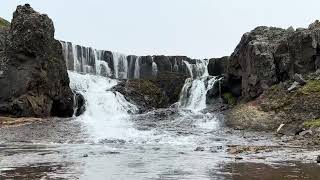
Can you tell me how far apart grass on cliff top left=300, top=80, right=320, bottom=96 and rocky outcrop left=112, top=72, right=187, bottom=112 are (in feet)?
75.0

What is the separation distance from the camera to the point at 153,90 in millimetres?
70000

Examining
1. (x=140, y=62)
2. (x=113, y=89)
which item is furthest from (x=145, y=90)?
(x=140, y=62)

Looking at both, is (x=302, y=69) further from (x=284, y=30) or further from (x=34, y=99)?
(x=34, y=99)

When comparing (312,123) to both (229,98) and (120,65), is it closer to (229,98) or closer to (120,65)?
(229,98)

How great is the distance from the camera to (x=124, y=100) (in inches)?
2501

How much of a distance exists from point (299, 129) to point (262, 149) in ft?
36.6

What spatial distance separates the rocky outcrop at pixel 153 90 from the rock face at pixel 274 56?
1356 cm

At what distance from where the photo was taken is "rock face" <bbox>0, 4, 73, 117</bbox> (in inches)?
2104

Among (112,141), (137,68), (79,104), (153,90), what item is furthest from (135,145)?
(137,68)

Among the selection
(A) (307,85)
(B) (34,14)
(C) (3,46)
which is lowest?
(A) (307,85)

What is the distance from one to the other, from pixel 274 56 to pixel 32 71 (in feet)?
85.8

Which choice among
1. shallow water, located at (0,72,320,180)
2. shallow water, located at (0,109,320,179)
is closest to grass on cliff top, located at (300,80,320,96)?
shallow water, located at (0,72,320,180)

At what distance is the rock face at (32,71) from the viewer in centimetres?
5344

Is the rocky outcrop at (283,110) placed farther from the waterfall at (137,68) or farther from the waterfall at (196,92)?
the waterfall at (137,68)
